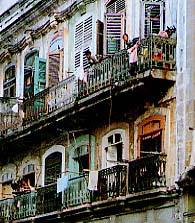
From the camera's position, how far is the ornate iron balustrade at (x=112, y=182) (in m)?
24.6

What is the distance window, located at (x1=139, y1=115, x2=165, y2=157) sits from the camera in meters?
24.2

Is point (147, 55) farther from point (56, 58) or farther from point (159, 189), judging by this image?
point (56, 58)

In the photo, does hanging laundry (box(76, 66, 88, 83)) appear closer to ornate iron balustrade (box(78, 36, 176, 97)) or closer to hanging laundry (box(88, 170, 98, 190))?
ornate iron balustrade (box(78, 36, 176, 97))

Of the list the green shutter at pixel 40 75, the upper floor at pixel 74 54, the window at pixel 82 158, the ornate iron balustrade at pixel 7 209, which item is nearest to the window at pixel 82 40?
the upper floor at pixel 74 54

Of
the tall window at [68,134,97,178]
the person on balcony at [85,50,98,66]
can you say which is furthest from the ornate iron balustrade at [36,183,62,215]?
the person on balcony at [85,50,98,66]

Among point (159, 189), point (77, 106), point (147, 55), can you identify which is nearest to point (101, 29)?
point (77, 106)

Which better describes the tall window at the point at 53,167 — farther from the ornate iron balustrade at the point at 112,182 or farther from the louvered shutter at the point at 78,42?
the ornate iron balustrade at the point at 112,182

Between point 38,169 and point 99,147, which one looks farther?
point 38,169

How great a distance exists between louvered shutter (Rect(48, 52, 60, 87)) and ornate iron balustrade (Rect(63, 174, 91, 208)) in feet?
13.1

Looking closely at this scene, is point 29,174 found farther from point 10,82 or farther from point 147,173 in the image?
point 147,173

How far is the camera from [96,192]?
25.7 meters

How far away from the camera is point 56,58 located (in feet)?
98.8

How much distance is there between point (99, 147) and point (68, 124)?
1.39m

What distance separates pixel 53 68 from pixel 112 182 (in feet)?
20.1
